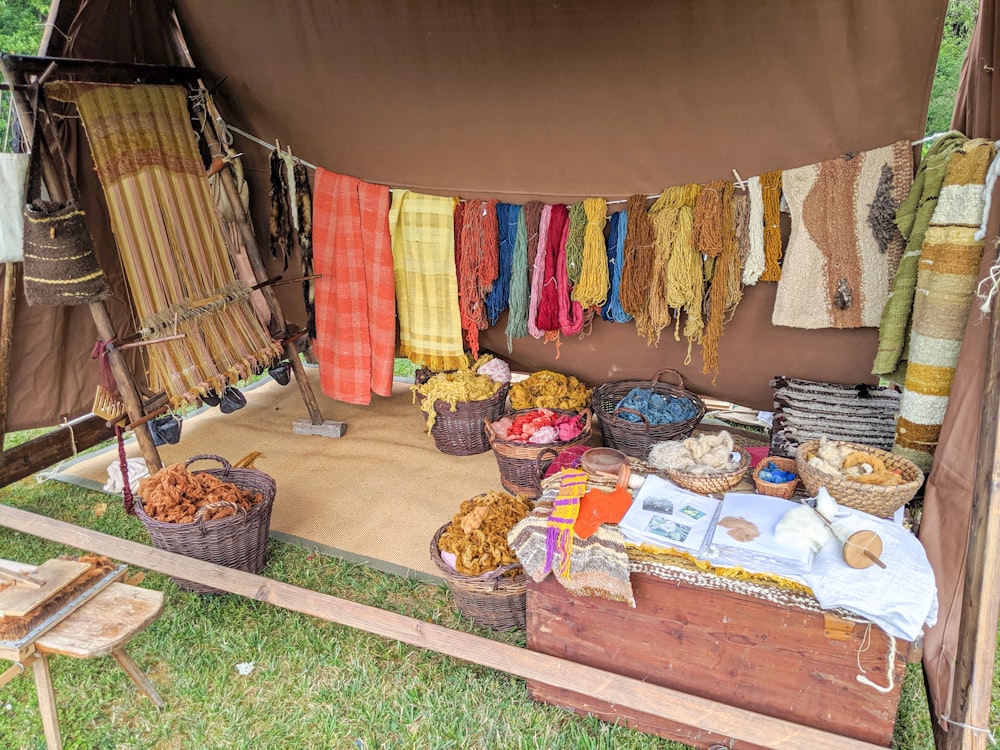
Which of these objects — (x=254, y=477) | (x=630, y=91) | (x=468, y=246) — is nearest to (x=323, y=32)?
(x=468, y=246)

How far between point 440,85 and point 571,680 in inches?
116

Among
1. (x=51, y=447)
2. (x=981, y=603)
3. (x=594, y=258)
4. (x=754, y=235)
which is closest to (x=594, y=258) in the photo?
(x=594, y=258)

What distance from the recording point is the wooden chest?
198 centimetres

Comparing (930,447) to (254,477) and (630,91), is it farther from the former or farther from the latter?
(254,477)

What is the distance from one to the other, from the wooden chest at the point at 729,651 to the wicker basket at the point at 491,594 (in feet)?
0.77

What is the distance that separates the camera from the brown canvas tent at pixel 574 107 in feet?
9.20

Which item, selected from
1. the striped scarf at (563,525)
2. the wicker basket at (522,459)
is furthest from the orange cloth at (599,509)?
the wicker basket at (522,459)

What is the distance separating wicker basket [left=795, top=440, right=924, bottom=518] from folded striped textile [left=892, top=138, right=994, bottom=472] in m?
0.18

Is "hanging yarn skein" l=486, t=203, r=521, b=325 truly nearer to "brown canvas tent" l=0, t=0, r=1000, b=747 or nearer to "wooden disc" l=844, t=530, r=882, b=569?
"brown canvas tent" l=0, t=0, r=1000, b=747

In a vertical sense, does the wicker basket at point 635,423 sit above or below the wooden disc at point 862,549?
below

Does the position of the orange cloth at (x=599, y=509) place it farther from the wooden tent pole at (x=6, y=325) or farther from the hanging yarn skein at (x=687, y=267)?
the wooden tent pole at (x=6, y=325)

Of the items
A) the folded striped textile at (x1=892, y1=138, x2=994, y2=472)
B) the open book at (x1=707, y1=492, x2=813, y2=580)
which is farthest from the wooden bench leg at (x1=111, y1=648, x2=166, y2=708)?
the folded striped textile at (x1=892, y1=138, x2=994, y2=472)

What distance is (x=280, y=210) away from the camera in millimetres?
4445

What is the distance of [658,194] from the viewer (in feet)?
11.8
